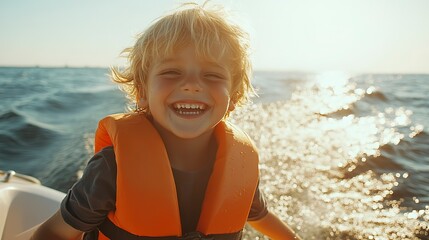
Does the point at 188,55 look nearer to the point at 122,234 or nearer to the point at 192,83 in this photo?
the point at 192,83

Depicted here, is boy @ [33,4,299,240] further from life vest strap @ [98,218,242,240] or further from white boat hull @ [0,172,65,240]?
white boat hull @ [0,172,65,240]

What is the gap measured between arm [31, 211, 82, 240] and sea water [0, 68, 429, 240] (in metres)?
1.18

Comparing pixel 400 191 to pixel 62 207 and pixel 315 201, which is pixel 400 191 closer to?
pixel 315 201

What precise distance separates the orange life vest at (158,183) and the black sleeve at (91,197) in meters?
0.05

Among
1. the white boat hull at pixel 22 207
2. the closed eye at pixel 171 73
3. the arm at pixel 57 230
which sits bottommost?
the white boat hull at pixel 22 207

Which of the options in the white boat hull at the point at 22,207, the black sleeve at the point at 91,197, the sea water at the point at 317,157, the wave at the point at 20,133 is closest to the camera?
the black sleeve at the point at 91,197

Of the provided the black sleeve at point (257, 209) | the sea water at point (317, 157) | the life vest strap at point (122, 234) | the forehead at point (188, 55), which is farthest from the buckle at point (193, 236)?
the sea water at point (317, 157)

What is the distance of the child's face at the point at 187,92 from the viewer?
1.72 meters

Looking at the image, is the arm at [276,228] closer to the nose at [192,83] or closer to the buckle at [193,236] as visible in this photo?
the buckle at [193,236]

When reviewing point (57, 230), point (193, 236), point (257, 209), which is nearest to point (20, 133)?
point (57, 230)

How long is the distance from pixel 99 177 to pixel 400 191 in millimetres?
3557

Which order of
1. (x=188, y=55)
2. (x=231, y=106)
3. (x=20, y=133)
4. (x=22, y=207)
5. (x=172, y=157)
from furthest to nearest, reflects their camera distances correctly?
(x=20, y=133), (x=22, y=207), (x=231, y=106), (x=172, y=157), (x=188, y=55)

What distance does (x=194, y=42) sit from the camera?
68.1 inches

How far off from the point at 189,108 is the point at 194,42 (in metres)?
0.28
